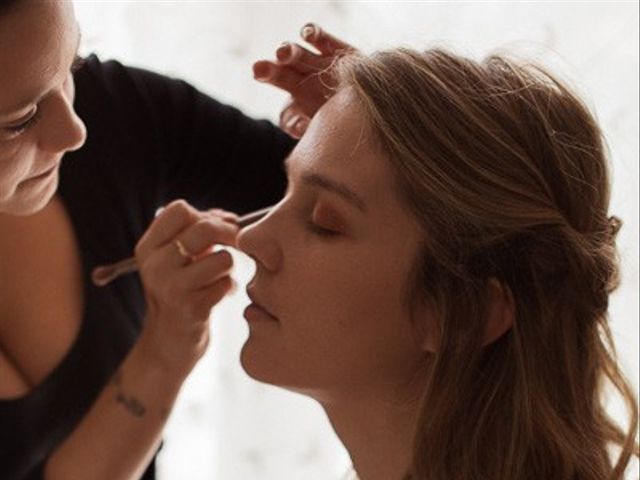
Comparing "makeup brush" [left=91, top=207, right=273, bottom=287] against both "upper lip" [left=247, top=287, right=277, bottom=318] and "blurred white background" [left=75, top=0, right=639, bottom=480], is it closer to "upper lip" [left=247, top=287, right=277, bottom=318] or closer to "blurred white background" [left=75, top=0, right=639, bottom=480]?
"upper lip" [left=247, top=287, right=277, bottom=318]

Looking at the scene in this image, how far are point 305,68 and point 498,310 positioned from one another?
1.21ft

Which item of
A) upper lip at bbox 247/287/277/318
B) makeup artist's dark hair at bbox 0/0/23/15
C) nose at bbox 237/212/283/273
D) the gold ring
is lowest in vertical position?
the gold ring

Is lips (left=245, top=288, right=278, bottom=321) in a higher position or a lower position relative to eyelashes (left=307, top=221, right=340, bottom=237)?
lower

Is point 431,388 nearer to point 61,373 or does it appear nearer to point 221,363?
point 61,373

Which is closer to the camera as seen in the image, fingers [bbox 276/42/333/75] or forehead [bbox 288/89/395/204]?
forehead [bbox 288/89/395/204]

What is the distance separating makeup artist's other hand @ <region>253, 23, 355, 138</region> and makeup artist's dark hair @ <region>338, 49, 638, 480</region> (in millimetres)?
167

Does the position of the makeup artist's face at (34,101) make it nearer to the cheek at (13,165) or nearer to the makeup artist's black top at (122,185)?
the cheek at (13,165)

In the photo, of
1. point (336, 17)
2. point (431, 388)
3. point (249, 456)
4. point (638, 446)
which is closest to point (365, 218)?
point (431, 388)

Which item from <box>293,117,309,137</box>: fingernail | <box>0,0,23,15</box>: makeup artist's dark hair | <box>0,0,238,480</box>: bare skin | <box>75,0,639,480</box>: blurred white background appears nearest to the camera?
<box>0,0,23,15</box>: makeup artist's dark hair

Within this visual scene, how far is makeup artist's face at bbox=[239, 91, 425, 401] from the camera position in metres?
1.12

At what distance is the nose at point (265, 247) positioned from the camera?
116cm

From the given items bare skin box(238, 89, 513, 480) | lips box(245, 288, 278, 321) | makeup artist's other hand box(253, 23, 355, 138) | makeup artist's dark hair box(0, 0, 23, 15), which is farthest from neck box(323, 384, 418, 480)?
makeup artist's dark hair box(0, 0, 23, 15)

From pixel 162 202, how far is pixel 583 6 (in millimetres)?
630

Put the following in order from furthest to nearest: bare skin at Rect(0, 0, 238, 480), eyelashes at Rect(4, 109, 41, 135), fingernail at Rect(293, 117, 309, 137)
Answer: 1. fingernail at Rect(293, 117, 309, 137)
2. bare skin at Rect(0, 0, 238, 480)
3. eyelashes at Rect(4, 109, 41, 135)
